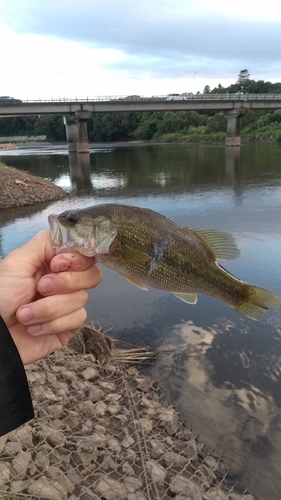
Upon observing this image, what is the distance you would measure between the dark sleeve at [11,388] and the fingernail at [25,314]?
0.70 ft

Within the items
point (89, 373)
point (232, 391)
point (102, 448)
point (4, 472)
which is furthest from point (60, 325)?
point (232, 391)

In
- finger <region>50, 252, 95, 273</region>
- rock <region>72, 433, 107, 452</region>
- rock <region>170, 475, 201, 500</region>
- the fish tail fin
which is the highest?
finger <region>50, 252, 95, 273</region>

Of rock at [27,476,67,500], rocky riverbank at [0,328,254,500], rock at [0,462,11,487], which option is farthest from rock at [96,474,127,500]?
rock at [0,462,11,487]

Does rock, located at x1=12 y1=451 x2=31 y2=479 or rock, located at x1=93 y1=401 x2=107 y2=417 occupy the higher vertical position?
rock, located at x1=12 y1=451 x2=31 y2=479

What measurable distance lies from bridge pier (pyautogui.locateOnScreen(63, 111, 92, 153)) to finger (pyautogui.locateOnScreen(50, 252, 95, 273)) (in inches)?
2662

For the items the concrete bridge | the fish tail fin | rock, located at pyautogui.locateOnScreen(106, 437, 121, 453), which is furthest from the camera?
the concrete bridge

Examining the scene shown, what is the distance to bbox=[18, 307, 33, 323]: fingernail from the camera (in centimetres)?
243

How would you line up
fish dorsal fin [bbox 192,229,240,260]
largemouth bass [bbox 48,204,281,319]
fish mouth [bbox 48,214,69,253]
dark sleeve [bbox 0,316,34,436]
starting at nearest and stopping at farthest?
dark sleeve [bbox 0,316,34,436], fish mouth [bbox 48,214,69,253], largemouth bass [bbox 48,204,281,319], fish dorsal fin [bbox 192,229,240,260]

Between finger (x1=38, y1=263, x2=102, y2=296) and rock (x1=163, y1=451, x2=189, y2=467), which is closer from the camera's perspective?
finger (x1=38, y1=263, x2=102, y2=296)

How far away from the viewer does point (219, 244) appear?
344 cm

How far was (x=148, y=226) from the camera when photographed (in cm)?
315

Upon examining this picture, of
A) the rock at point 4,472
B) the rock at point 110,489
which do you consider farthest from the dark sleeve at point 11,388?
the rock at point 110,489

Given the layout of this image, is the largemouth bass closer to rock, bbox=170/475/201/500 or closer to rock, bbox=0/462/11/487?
rock, bbox=170/475/201/500

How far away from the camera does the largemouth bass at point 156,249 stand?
2818mm
